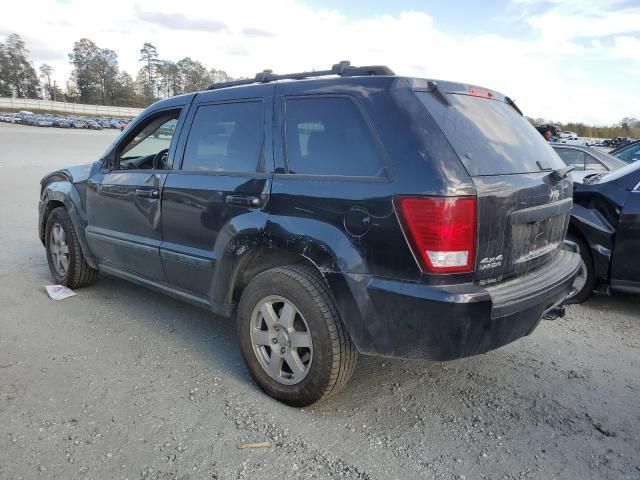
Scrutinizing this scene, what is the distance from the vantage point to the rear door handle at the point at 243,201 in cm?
311

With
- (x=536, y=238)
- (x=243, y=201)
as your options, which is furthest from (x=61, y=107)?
(x=536, y=238)

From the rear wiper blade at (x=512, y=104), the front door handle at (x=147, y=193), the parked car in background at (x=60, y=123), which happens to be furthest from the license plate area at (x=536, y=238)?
the parked car in background at (x=60, y=123)

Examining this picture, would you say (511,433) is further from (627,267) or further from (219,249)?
(627,267)

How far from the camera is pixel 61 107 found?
271 ft

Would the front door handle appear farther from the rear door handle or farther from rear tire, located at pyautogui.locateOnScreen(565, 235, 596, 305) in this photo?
rear tire, located at pyautogui.locateOnScreen(565, 235, 596, 305)

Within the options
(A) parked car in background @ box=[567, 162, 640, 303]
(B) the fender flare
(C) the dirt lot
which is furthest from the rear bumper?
(B) the fender flare

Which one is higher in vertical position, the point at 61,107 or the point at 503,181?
the point at 61,107

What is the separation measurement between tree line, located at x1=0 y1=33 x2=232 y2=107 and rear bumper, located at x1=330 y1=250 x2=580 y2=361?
102507 millimetres

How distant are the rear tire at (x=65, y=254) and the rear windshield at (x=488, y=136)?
3.74m

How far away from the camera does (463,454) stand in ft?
8.62

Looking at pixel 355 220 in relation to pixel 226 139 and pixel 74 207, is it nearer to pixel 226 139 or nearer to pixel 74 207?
pixel 226 139

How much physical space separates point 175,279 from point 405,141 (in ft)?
6.87

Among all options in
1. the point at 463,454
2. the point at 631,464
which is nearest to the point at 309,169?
the point at 463,454

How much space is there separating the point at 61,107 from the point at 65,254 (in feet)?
294
